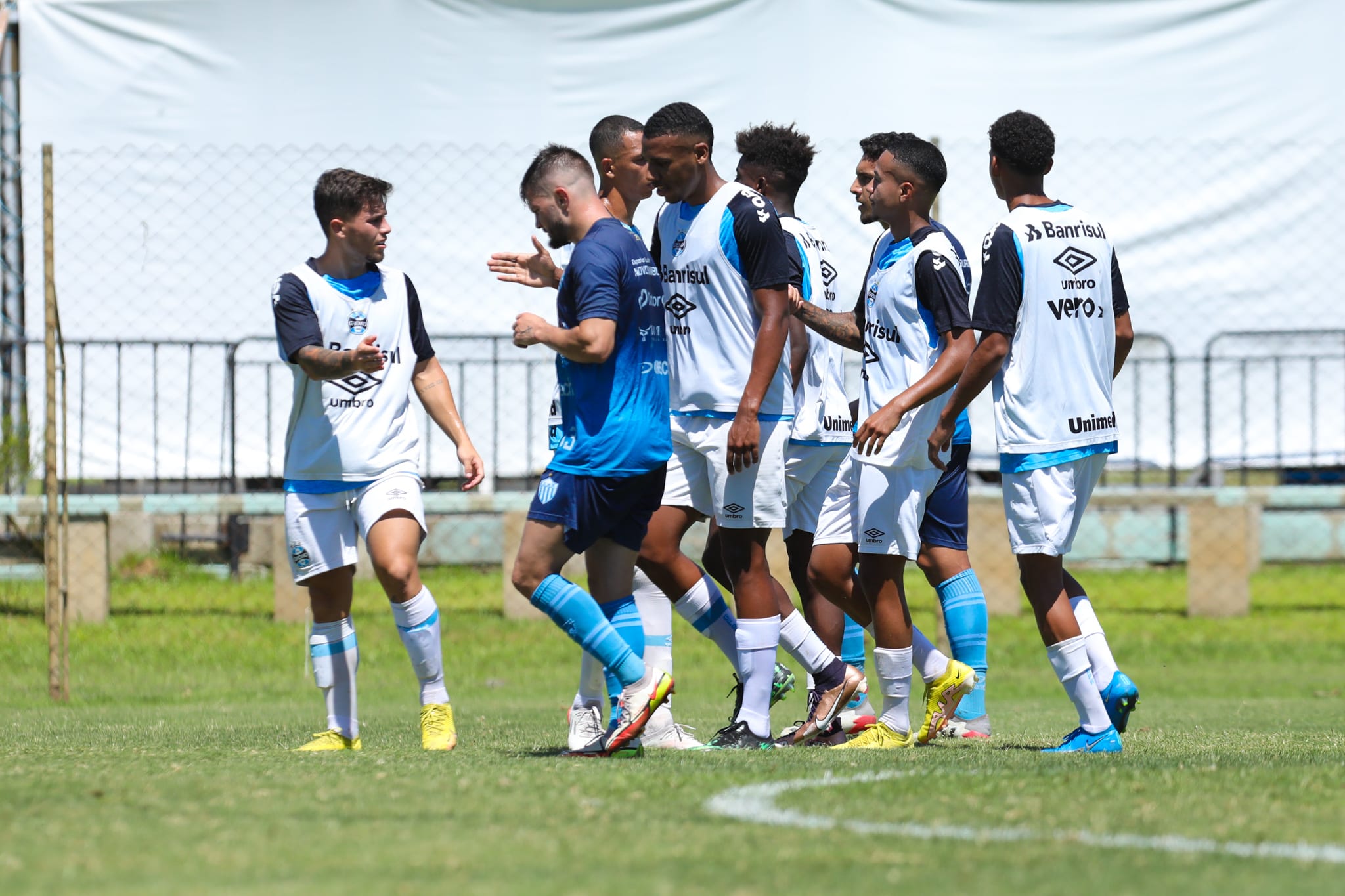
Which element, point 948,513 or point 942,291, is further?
point 948,513

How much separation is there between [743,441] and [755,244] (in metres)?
0.70

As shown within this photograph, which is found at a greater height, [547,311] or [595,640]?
[547,311]

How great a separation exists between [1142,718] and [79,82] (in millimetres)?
10941

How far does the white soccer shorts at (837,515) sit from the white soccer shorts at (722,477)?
2.70 ft

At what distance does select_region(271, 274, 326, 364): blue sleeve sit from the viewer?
554 cm

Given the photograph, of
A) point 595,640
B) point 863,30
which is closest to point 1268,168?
point 863,30

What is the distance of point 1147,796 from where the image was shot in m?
3.88

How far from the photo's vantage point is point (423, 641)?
582 centimetres

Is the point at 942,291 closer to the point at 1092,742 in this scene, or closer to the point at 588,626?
the point at 1092,742

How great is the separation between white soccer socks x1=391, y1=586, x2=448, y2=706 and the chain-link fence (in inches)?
235

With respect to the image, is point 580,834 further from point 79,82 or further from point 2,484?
point 79,82

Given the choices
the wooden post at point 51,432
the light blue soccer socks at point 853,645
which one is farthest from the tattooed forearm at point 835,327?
the wooden post at point 51,432

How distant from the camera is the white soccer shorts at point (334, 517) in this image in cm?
567

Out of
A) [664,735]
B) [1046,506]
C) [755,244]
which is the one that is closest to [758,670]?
[664,735]
